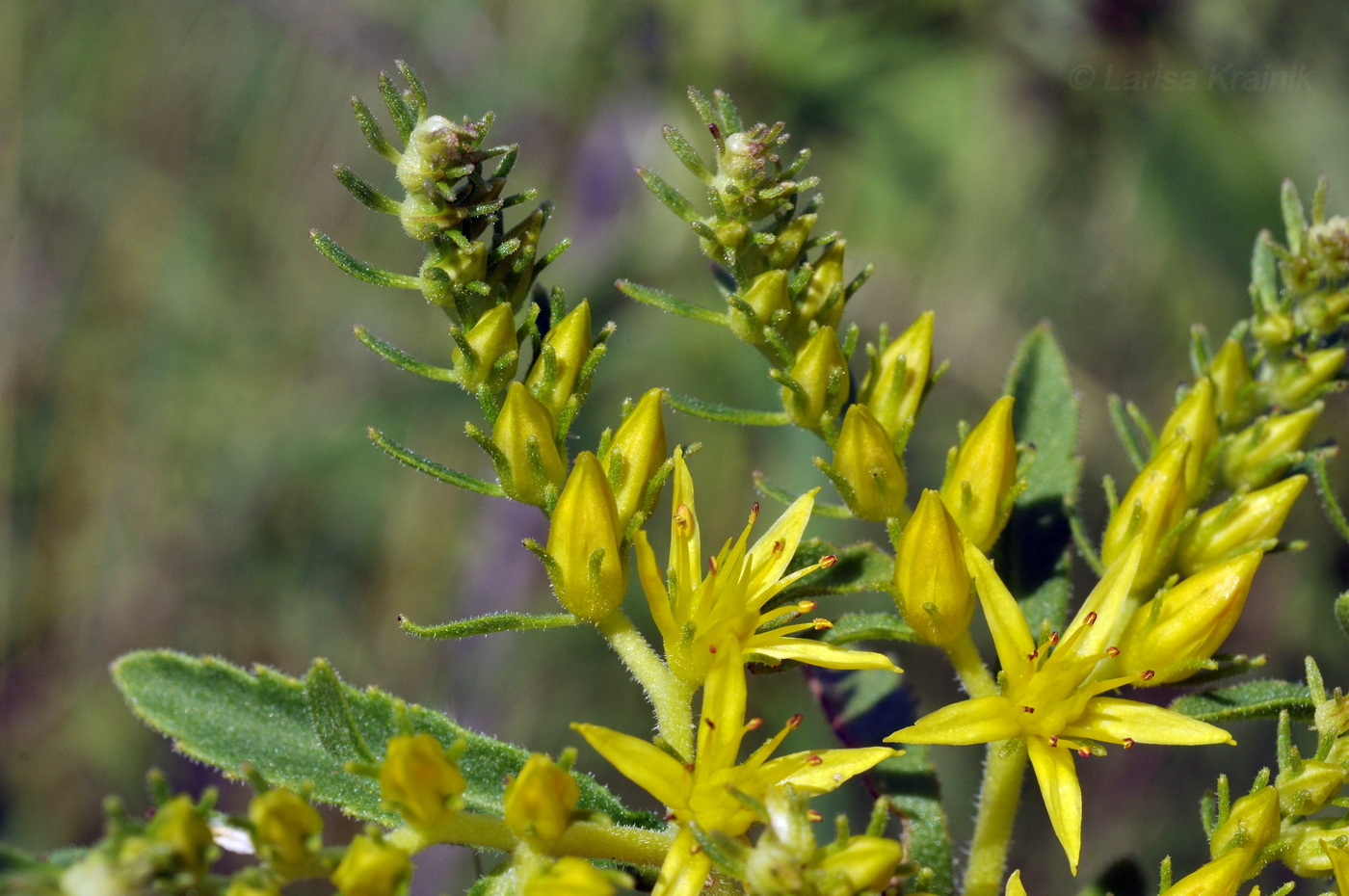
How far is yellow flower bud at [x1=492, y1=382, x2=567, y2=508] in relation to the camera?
2057mm

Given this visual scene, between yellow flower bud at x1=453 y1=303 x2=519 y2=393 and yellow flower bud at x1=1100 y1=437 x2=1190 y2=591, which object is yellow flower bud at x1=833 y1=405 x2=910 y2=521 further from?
yellow flower bud at x1=453 y1=303 x2=519 y2=393

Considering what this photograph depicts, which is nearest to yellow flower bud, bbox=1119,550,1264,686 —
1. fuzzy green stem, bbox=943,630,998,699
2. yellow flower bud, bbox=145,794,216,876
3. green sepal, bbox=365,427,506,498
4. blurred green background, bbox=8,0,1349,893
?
fuzzy green stem, bbox=943,630,998,699

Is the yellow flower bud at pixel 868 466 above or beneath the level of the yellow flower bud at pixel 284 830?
above

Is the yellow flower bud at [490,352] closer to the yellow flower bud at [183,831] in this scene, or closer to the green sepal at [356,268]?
the green sepal at [356,268]

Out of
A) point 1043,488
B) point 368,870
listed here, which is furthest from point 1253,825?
point 368,870

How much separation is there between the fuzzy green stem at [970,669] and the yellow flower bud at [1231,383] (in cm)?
80

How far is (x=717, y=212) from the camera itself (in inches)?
85.1

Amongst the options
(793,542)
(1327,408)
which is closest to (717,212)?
(793,542)

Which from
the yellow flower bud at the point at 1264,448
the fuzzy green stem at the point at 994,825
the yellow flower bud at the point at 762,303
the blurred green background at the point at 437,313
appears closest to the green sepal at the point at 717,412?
the yellow flower bud at the point at 762,303

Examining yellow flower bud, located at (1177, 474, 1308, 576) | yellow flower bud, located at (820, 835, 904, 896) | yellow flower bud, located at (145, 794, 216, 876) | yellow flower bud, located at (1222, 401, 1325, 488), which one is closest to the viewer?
yellow flower bud, located at (145, 794, 216, 876)

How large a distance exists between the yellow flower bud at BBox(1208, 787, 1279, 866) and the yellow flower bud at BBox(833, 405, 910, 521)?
78cm

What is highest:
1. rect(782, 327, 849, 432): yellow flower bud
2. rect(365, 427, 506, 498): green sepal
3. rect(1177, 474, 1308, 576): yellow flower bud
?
A: rect(782, 327, 849, 432): yellow flower bud

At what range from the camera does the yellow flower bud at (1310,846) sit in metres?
1.95

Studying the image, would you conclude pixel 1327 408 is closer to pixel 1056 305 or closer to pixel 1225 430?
pixel 1056 305
